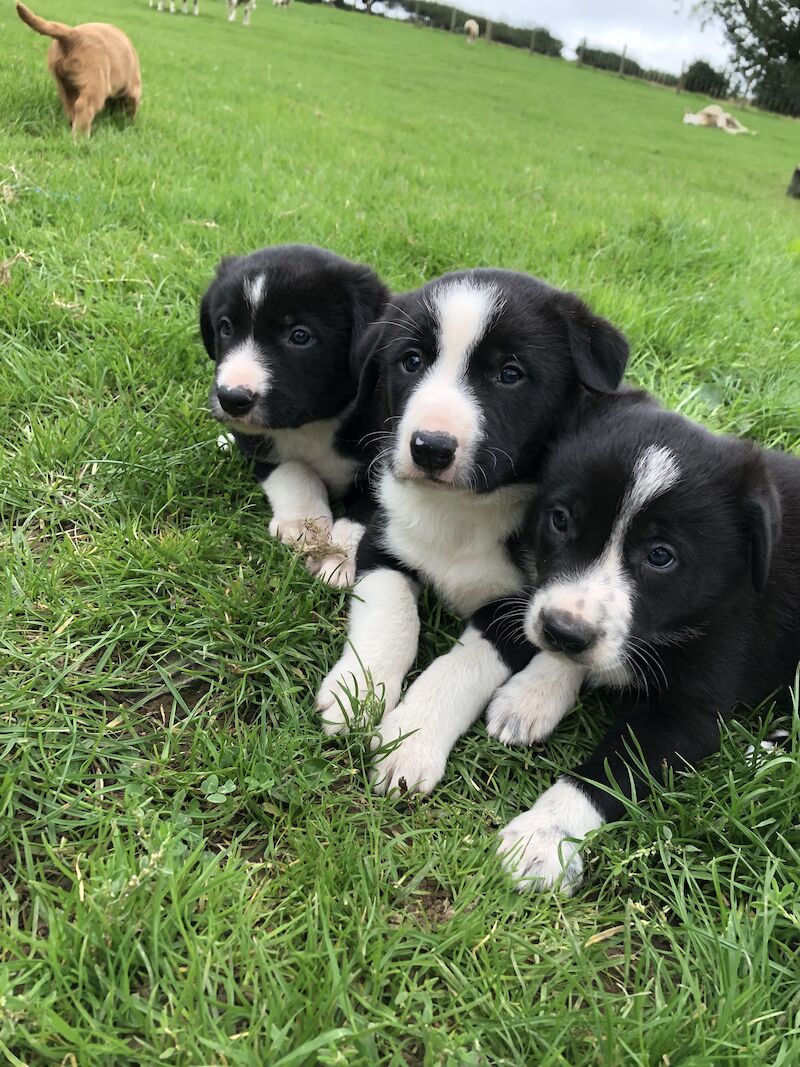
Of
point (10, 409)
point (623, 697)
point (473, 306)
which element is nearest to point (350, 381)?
point (473, 306)

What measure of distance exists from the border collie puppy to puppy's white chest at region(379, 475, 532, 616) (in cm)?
30

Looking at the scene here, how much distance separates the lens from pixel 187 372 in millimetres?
3926

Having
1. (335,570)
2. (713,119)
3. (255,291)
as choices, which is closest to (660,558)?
(335,570)

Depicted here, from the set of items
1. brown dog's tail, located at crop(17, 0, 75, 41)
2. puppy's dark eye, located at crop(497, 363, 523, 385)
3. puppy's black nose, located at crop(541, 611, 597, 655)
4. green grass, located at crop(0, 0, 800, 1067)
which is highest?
brown dog's tail, located at crop(17, 0, 75, 41)

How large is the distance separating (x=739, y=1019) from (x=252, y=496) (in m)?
2.40

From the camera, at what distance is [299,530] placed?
300 cm

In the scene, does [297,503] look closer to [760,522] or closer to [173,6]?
[760,522]

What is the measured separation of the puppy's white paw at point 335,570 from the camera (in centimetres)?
287

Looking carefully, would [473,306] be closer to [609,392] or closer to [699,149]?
[609,392]

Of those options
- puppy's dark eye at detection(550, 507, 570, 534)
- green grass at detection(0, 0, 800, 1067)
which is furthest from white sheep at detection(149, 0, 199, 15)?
puppy's dark eye at detection(550, 507, 570, 534)

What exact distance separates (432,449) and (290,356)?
1.13 m

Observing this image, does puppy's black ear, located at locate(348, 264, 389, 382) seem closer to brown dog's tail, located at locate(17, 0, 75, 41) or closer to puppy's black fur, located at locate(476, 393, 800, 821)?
puppy's black fur, located at locate(476, 393, 800, 821)

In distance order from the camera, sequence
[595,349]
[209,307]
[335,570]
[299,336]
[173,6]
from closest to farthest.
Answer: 1. [595,349]
2. [335,570]
3. [299,336]
4. [209,307]
5. [173,6]

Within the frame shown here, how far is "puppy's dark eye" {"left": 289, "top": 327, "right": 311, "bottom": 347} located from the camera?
324 cm
